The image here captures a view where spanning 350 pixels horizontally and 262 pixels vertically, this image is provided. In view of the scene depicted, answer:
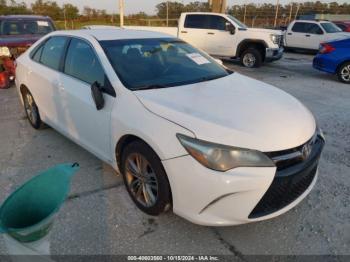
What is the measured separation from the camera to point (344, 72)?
8469 millimetres

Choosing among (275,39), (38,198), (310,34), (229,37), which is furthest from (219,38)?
(38,198)

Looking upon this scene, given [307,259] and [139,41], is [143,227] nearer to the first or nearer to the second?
[307,259]

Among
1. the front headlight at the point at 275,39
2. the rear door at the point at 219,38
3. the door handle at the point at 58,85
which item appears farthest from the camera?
the rear door at the point at 219,38

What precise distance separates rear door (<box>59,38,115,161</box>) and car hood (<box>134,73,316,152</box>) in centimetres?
50

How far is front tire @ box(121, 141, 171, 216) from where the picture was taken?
245 centimetres

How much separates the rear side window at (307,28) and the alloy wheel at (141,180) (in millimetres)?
13510

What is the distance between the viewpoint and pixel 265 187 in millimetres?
2193

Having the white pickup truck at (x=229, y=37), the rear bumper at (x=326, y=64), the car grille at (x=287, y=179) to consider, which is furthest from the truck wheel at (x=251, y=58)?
the car grille at (x=287, y=179)

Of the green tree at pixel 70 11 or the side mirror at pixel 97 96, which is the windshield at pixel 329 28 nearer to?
the side mirror at pixel 97 96

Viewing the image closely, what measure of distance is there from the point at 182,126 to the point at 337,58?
7684 millimetres

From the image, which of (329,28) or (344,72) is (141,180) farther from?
(329,28)

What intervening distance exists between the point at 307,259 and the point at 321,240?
0.28 m

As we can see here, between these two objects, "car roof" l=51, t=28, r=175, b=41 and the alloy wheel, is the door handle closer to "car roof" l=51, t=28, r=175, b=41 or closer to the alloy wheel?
"car roof" l=51, t=28, r=175, b=41

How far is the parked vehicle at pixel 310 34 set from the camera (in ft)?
44.3
